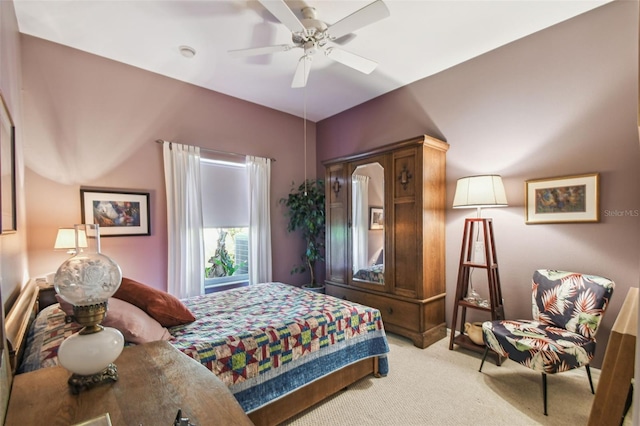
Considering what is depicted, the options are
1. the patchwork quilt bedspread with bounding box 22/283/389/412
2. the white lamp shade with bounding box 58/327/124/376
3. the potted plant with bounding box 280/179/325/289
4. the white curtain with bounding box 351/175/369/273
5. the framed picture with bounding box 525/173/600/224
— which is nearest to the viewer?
the white lamp shade with bounding box 58/327/124/376

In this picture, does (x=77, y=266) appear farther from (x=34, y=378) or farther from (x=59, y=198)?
(x=59, y=198)

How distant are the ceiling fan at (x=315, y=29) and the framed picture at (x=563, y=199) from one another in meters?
1.91

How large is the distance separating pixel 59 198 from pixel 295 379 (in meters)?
2.79

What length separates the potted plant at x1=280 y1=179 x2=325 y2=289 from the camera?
4145mm

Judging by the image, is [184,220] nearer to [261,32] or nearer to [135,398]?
[261,32]

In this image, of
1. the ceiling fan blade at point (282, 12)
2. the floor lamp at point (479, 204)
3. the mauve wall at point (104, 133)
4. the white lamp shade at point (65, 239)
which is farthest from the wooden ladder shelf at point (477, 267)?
the white lamp shade at point (65, 239)

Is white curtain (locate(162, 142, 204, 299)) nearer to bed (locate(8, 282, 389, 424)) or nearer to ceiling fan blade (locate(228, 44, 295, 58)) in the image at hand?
bed (locate(8, 282, 389, 424))

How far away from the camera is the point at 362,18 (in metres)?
1.90

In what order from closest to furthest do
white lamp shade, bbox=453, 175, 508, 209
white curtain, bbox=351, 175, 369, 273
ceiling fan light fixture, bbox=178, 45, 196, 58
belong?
white lamp shade, bbox=453, 175, 508, 209
ceiling fan light fixture, bbox=178, 45, 196, 58
white curtain, bbox=351, 175, 369, 273

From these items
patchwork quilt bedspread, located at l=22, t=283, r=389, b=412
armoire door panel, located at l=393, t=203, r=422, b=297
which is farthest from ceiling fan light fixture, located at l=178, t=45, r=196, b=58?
armoire door panel, located at l=393, t=203, r=422, b=297

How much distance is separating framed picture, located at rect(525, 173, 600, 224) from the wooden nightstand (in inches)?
115

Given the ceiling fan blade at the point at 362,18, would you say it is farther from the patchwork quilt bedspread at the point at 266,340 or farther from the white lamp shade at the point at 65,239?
the white lamp shade at the point at 65,239

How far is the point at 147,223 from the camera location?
10.4 ft

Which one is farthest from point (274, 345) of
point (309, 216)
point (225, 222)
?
point (309, 216)
